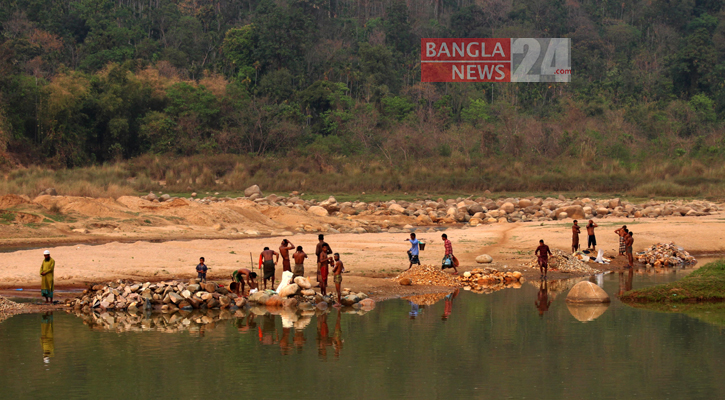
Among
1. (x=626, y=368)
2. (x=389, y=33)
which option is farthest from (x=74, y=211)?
(x=389, y=33)

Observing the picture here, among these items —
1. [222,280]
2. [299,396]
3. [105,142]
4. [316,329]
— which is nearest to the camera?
[299,396]

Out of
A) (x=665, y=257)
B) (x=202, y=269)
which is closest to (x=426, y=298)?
(x=202, y=269)

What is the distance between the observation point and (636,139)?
6294 cm

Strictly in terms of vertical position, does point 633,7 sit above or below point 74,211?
above

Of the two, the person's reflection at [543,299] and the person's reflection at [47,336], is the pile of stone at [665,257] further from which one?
the person's reflection at [47,336]

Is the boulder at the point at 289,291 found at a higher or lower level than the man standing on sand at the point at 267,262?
lower

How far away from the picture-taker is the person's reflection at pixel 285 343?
45.8 feet

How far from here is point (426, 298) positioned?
19.4 metres

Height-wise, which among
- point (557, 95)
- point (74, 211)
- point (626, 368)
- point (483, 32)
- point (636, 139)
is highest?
point (483, 32)

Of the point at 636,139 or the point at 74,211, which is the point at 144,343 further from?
the point at 636,139

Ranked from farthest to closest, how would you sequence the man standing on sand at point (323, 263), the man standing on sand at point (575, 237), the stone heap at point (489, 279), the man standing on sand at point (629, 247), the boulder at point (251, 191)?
1. the boulder at point (251, 191)
2. the man standing on sand at point (575, 237)
3. the man standing on sand at point (629, 247)
4. the stone heap at point (489, 279)
5. the man standing on sand at point (323, 263)

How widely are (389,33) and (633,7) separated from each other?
31.4 m

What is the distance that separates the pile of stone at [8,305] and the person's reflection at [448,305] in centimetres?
951

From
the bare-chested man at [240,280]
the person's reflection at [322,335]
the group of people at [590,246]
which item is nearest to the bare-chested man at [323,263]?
the person's reflection at [322,335]
